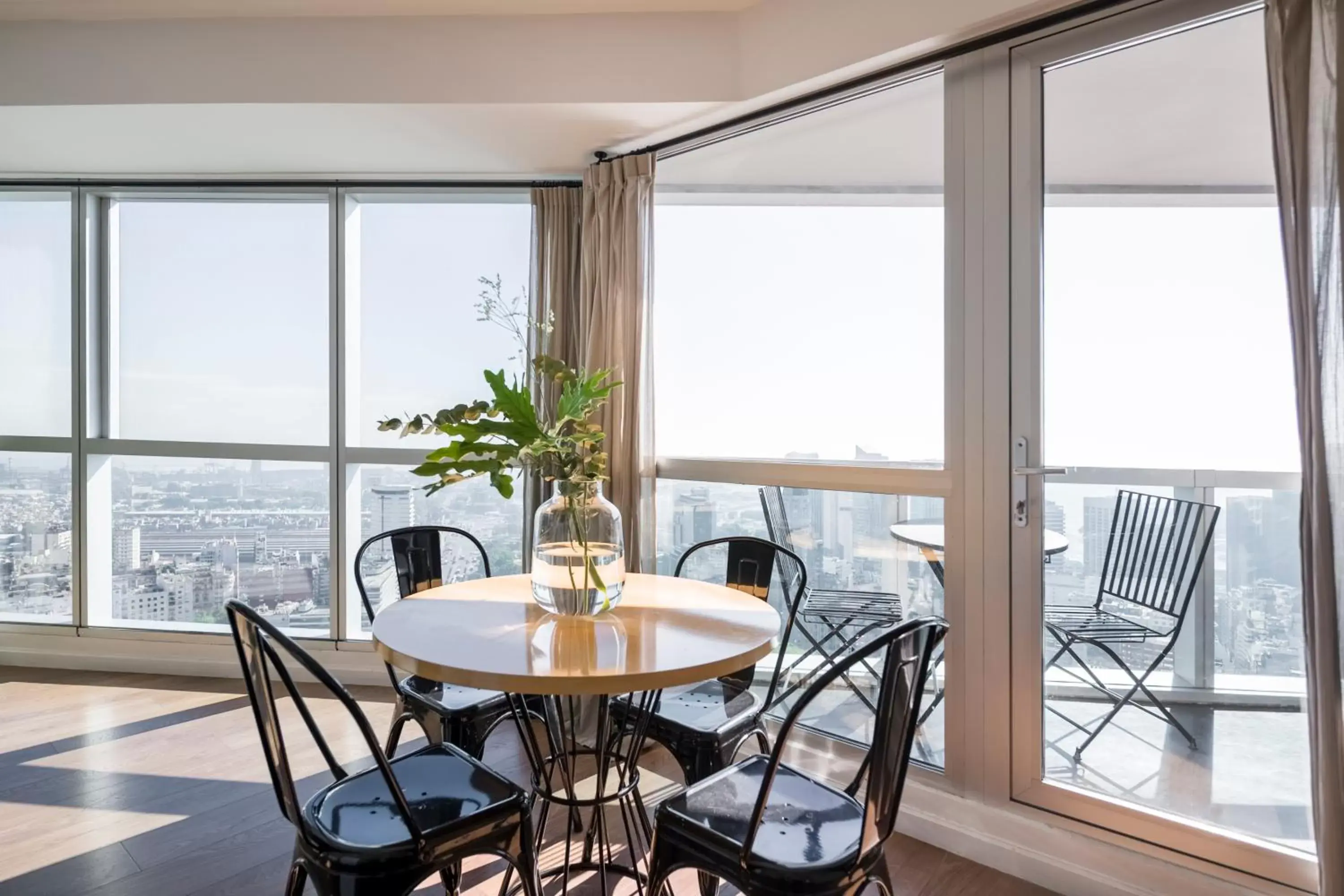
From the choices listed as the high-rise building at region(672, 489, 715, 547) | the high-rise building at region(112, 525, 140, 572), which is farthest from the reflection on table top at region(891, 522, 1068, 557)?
the high-rise building at region(112, 525, 140, 572)

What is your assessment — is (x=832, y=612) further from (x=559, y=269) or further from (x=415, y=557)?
(x=559, y=269)

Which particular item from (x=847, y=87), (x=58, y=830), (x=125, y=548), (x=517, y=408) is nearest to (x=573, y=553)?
(x=517, y=408)

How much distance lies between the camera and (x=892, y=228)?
2525mm

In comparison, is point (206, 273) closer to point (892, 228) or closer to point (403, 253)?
point (403, 253)

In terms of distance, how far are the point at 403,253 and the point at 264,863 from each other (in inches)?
107

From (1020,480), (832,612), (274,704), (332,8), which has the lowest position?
(832,612)

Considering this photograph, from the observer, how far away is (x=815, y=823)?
1516 mm

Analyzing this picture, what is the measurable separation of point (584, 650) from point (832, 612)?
4.47ft

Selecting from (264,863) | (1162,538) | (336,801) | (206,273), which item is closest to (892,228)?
(1162,538)

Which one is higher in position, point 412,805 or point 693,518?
point 693,518

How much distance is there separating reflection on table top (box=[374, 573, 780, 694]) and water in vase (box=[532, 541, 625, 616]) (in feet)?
0.10

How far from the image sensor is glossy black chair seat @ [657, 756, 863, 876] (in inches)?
55.0

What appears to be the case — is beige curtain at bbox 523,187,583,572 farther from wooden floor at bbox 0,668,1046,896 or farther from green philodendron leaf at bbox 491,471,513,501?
green philodendron leaf at bbox 491,471,513,501

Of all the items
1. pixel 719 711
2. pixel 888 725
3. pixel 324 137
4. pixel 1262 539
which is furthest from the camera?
pixel 324 137
